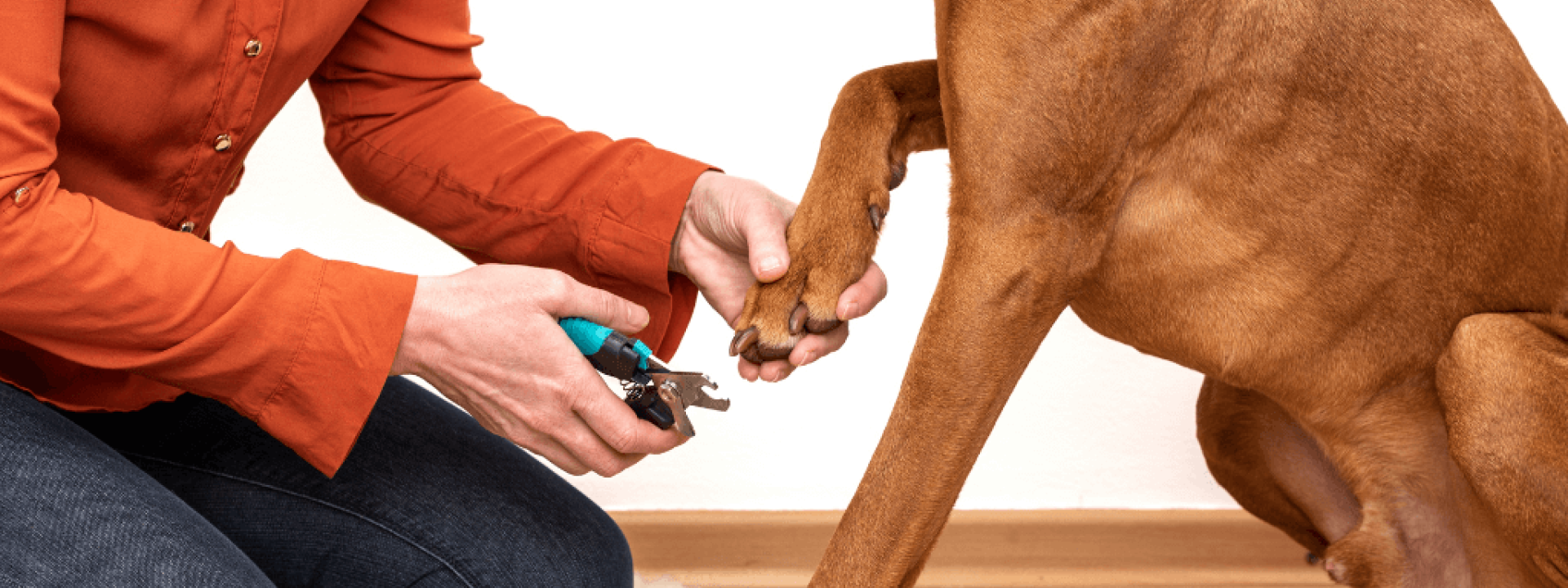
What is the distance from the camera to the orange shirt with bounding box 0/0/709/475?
41.1 inches

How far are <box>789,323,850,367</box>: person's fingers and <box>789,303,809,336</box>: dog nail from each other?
2 centimetres

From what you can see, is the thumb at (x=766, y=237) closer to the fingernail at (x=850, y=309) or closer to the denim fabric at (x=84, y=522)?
the fingernail at (x=850, y=309)

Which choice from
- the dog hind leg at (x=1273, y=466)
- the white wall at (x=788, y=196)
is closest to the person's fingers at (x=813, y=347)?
the dog hind leg at (x=1273, y=466)

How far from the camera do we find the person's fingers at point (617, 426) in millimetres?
1173

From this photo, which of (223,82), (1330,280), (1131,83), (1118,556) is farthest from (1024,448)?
(223,82)

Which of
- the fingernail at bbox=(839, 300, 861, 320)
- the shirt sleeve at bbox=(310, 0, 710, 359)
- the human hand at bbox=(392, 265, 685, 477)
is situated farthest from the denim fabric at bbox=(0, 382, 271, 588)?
the fingernail at bbox=(839, 300, 861, 320)

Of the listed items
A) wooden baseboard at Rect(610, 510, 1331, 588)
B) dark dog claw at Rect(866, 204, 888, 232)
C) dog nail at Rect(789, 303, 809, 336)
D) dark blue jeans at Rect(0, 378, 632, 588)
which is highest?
dark dog claw at Rect(866, 204, 888, 232)

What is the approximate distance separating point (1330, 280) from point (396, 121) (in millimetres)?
1170

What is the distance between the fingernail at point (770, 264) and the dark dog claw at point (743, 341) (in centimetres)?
7

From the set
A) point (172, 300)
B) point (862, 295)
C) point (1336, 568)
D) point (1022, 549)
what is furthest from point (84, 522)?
point (1022, 549)

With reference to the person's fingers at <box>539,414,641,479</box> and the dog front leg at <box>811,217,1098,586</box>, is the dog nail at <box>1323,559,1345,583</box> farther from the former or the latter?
the person's fingers at <box>539,414,641,479</box>

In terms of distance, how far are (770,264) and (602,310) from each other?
19cm

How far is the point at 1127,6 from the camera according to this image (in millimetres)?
1066

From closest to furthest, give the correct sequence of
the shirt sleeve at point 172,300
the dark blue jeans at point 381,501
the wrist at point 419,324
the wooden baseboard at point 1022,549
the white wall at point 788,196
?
1. the shirt sleeve at point 172,300
2. the wrist at point 419,324
3. the dark blue jeans at point 381,501
4. the white wall at point 788,196
5. the wooden baseboard at point 1022,549
